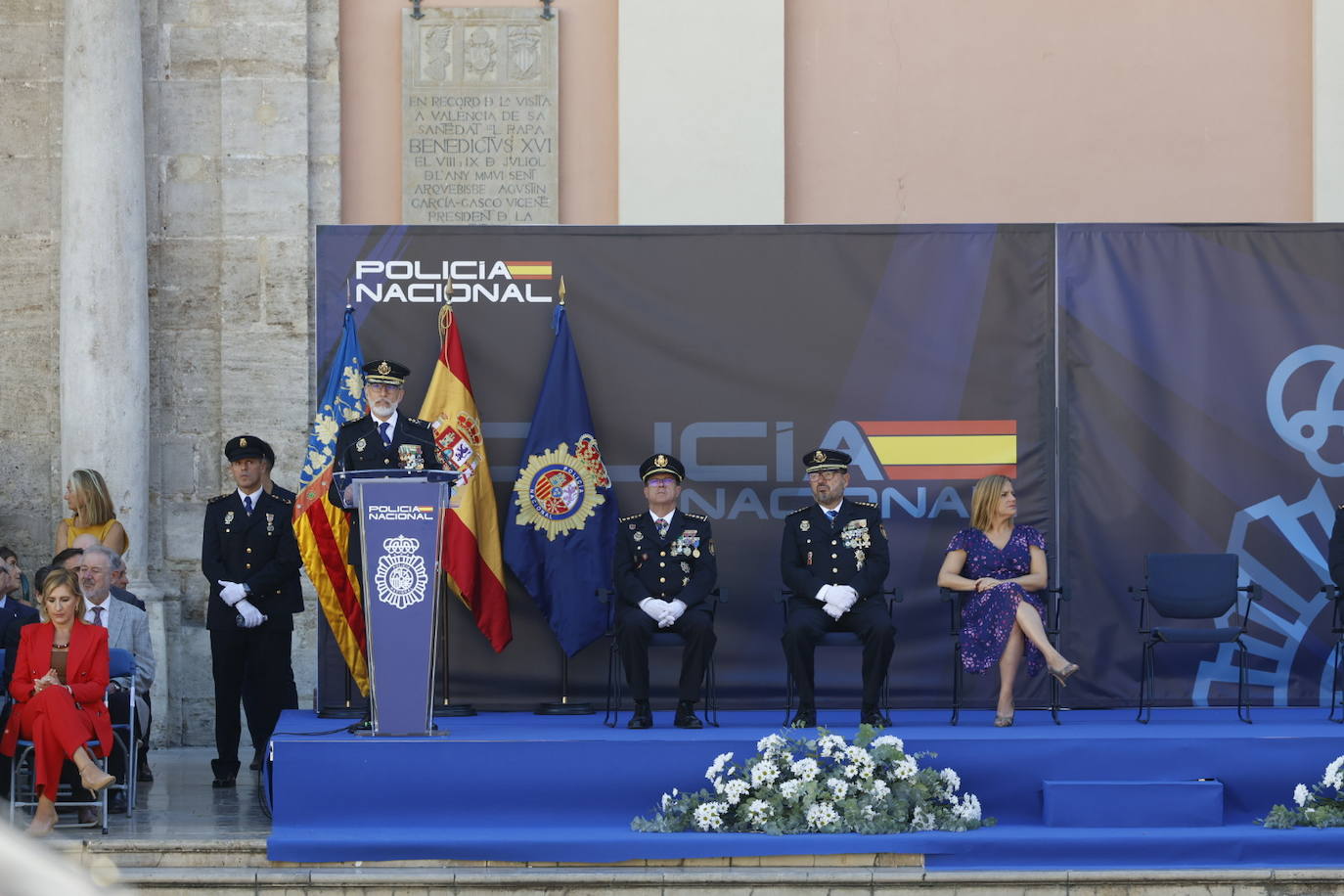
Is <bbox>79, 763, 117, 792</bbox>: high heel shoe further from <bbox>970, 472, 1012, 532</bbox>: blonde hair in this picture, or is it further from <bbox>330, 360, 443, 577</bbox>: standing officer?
<bbox>970, 472, 1012, 532</bbox>: blonde hair

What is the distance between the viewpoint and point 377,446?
25.8 ft

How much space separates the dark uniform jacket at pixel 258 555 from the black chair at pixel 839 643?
92.4 inches

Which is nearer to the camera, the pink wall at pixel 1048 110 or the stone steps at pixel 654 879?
the stone steps at pixel 654 879

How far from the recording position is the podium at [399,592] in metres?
7.24

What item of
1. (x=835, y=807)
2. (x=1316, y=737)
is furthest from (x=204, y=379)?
(x=1316, y=737)

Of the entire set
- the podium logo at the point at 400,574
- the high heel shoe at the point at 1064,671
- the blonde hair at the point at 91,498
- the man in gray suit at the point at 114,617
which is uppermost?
the blonde hair at the point at 91,498

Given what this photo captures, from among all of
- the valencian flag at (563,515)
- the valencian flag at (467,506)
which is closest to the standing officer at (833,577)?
the valencian flag at (563,515)

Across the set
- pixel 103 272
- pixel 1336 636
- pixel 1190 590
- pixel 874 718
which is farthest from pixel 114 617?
pixel 1336 636

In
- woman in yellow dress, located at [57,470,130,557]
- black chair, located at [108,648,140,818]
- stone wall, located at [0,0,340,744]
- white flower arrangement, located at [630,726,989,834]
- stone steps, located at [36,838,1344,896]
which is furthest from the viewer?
stone wall, located at [0,0,340,744]

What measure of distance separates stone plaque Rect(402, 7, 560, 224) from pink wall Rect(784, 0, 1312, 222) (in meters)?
1.54

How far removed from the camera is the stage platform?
6844 mm

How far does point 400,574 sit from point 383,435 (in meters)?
0.91

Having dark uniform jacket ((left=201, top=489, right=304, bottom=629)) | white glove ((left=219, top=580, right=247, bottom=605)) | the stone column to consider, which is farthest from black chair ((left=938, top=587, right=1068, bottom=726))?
the stone column

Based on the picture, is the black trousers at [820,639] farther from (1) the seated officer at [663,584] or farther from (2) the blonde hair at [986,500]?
(2) the blonde hair at [986,500]
